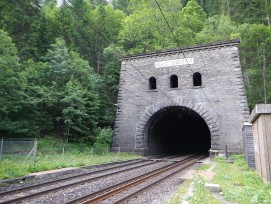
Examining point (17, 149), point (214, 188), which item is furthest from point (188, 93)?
point (214, 188)

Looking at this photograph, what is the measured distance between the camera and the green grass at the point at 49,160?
9.81m

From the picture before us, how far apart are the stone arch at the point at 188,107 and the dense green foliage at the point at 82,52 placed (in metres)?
3.26

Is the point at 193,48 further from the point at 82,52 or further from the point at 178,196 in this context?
the point at 82,52

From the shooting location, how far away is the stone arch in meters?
17.5

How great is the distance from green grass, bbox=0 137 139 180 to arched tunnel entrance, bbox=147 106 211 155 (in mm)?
3656

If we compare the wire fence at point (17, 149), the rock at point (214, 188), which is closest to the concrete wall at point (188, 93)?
the wire fence at point (17, 149)

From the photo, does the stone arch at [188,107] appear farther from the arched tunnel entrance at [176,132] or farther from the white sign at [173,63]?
the white sign at [173,63]

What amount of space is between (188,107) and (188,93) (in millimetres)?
1110

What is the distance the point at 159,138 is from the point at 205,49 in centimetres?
910

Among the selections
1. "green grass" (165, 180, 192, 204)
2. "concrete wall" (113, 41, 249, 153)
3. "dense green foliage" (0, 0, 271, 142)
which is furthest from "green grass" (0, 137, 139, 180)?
"green grass" (165, 180, 192, 204)

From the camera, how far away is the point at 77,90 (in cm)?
1873

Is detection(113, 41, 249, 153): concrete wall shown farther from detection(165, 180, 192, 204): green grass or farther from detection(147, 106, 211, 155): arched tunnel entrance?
detection(165, 180, 192, 204): green grass

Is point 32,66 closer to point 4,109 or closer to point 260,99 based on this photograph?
point 4,109

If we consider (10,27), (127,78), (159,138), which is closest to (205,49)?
(127,78)
